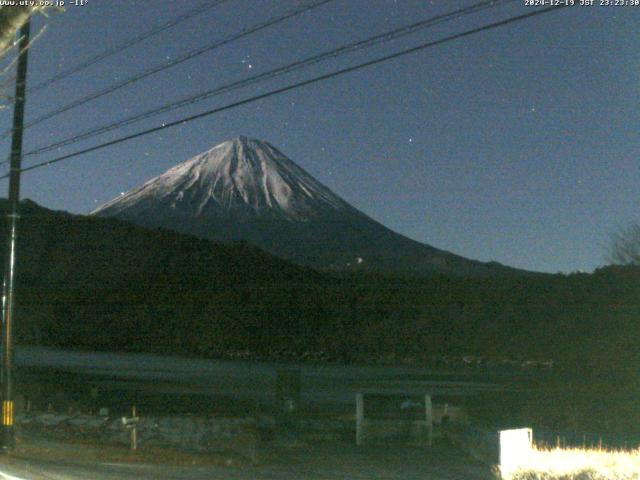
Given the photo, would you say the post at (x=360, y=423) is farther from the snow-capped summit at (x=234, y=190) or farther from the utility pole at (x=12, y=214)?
the snow-capped summit at (x=234, y=190)

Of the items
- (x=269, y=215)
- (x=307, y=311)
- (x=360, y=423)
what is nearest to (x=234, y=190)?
(x=269, y=215)

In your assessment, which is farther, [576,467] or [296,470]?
[296,470]

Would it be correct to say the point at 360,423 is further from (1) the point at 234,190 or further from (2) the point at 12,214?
(1) the point at 234,190

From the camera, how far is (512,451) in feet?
40.3

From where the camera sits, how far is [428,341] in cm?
6338

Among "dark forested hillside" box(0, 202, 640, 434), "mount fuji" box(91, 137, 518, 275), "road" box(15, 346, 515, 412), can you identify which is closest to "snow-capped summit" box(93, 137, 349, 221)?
"mount fuji" box(91, 137, 518, 275)

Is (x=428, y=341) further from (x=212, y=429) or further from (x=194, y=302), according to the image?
(x=212, y=429)

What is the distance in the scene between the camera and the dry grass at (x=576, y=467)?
36.3 feet

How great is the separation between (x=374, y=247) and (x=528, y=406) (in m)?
140

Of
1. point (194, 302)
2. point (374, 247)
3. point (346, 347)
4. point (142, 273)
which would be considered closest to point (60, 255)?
point (142, 273)

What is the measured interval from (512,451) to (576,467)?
3.24 feet

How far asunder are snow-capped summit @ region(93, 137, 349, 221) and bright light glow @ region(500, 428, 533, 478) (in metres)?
165

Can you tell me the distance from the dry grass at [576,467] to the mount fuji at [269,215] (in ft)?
443

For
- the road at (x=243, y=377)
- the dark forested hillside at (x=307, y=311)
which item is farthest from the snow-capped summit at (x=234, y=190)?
the road at (x=243, y=377)
